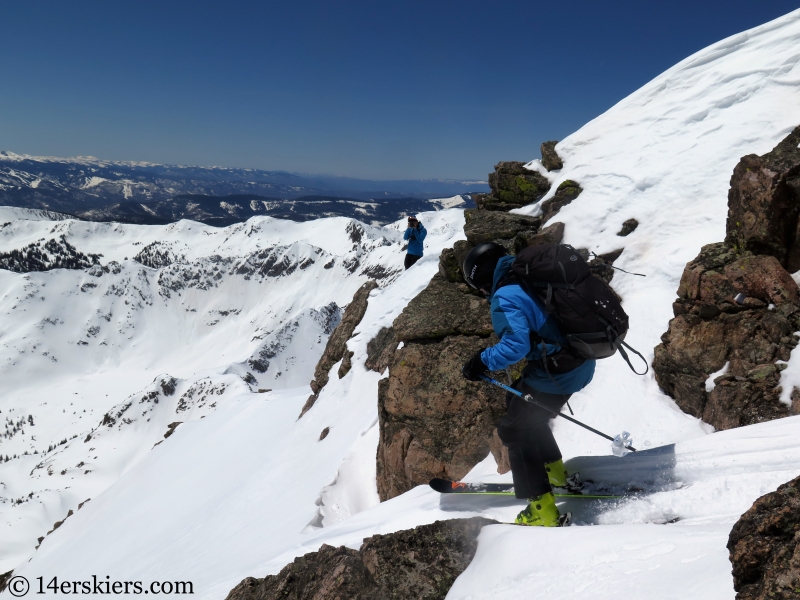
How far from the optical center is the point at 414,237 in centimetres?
2178

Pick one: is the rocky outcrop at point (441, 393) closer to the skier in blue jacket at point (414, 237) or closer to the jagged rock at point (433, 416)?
the jagged rock at point (433, 416)

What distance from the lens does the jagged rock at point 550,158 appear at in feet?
54.5

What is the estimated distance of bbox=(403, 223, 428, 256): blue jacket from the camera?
847 inches

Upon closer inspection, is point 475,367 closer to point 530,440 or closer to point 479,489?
point 530,440

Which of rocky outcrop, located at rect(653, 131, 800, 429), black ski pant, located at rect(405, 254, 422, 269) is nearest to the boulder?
rocky outcrop, located at rect(653, 131, 800, 429)

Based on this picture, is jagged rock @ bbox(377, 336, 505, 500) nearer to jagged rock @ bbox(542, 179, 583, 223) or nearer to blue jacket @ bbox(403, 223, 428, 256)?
jagged rock @ bbox(542, 179, 583, 223)

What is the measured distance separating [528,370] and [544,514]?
5.10 ft

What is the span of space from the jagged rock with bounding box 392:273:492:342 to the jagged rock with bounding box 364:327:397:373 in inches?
164

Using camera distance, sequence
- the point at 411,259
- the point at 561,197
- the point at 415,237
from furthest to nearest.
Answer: the point at 411,259, the point at 415,237, the point at 561,197

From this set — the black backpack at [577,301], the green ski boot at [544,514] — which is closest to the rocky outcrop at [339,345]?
the green ski boot at [544,514]

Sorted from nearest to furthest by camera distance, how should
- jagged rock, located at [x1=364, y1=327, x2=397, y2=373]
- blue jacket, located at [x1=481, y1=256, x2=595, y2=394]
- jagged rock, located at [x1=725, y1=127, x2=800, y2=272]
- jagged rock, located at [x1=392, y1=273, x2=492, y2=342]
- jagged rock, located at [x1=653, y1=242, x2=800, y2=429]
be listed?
blue jacket, located at [x1=481, y1=256, x2=595, y2=394]
jagged rock, located at [x1=653, y1=242, x2=800, y2=429]
jagged rock, located at [x1=725, y1=127, x2=800, y2=272]
jagged rock, located at [x1=392, y1=273, x2=492, y2=342]
jagged rock, located at [x1=364, y1=327, x2=397, y2=373]

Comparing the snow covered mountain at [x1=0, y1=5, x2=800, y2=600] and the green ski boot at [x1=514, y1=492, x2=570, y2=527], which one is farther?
the green ski boot at [x1=514, y1=492, x2=570, y2=527]

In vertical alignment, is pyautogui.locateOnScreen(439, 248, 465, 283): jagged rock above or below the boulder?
below

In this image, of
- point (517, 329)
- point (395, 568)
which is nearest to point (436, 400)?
point (395, 568)
